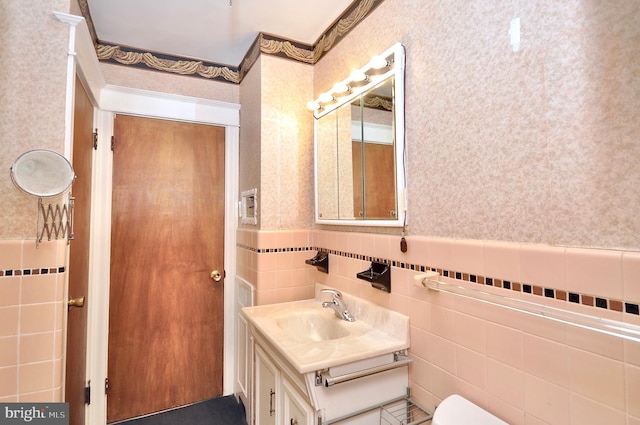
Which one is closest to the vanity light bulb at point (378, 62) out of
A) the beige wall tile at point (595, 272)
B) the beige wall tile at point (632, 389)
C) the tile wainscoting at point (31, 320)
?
the beige wall tile at point (595, 272)

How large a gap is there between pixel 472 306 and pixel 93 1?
2332mm

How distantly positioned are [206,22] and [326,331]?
1909mm

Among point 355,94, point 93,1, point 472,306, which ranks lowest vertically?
point 472,306

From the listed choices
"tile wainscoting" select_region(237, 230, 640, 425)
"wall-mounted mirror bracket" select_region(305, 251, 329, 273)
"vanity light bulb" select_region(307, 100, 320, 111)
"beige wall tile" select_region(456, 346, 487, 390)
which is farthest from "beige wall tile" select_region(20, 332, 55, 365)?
"vanity light bulb" select_region(307, 100, 320, 111)

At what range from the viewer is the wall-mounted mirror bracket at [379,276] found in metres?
1.36

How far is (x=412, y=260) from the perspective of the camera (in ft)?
4.12

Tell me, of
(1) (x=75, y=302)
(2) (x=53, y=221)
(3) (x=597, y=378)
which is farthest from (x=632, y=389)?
(1) (x=75, y=302)

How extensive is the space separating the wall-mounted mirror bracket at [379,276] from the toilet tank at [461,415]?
482 mm

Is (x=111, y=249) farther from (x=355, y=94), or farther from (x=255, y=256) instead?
(x=355, y=94)

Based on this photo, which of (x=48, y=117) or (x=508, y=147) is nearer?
(x=508, y=147)

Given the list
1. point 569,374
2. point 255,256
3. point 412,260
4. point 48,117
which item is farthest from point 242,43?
point 569,374

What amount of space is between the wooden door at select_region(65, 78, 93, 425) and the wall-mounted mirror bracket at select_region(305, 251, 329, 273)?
3.99ft

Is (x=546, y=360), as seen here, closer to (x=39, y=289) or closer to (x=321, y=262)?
(x=321, y=262)

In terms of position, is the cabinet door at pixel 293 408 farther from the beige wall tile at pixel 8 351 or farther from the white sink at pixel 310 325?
the beige wall tile at pixel 8 351
